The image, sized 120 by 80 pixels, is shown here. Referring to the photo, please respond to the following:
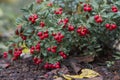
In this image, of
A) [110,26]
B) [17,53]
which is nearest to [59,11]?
[110,26]

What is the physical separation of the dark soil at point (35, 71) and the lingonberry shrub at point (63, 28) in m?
0.13

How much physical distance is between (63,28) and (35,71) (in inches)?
24.5

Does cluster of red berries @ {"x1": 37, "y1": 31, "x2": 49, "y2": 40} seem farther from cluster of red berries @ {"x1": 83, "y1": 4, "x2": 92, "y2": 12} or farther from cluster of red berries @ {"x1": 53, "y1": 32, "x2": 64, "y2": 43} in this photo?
cluster of red berries @ {"x1": 83, "y1": 4, "x2": 92, "y2": 12}

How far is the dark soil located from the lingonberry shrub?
0.44 ft

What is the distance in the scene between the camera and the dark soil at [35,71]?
3939mm

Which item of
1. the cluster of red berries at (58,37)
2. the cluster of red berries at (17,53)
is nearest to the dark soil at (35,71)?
the cluster of red berries at (17,53)

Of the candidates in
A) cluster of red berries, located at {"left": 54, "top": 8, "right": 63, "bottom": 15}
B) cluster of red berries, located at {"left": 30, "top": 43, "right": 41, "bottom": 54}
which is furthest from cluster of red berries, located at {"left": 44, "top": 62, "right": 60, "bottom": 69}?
cluster of red berries, located at {"left": 54, "top": 8, "right": 63, "bottom": 15}

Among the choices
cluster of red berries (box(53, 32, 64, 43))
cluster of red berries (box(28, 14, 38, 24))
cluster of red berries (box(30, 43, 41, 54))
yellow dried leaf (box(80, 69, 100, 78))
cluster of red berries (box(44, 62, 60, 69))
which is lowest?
yellow dried leaf (box(80, 69, 100, 78))

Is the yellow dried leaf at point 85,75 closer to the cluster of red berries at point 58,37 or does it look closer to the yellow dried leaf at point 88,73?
the yellow dried leaf at point 88,73

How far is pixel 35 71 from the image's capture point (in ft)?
13.6

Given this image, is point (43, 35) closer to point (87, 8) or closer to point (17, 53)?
point (17, 53)

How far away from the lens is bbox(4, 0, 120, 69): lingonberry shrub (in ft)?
12.9

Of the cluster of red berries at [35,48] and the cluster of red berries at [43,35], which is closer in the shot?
the cluster of red berries at [43,35]

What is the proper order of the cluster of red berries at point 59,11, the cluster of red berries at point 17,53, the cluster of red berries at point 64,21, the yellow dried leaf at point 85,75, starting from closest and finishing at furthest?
Answer: the yellow dried leaf at point 85,75
the cluster of red berries at point 64,21
the cluster of red berries at point 59,11
the cluster of red berries at point 17,53
